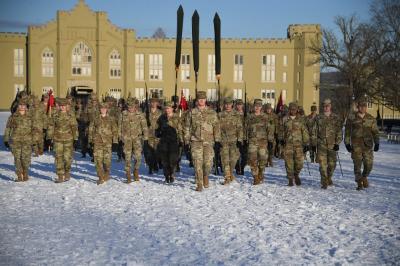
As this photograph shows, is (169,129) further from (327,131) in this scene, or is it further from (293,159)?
(327,131)

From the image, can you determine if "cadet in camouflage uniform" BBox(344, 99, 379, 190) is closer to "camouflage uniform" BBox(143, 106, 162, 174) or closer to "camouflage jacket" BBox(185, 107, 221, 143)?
"camouflage jacket" BBox(185, 107, 221, 143)

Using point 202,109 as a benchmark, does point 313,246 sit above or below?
below

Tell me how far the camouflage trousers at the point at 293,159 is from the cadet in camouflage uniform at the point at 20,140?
5.82 metres

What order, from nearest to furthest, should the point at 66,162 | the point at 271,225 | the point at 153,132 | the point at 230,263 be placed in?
the point at 230,263 < the point at 271,225 < the point at 66,162 < the point at 153,132

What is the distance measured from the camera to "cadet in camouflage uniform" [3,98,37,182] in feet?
33.2

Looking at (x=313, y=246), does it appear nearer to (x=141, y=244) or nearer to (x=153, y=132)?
(x=141, y=244)

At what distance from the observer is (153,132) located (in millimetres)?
11539

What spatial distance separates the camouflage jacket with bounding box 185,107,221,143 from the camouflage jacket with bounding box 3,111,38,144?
377 centimetres

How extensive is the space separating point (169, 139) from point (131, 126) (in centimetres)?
98

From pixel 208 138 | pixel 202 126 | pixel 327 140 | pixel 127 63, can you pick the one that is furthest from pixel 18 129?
pixel 127 63

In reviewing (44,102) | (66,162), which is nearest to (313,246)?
(66,162)

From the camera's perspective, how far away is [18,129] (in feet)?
33.4

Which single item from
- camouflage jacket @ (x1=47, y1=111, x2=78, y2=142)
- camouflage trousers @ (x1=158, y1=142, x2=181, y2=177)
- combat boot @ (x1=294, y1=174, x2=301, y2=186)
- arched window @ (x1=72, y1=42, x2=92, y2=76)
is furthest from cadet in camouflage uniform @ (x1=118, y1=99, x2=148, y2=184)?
arched window @ (x1=72, y1=42, x2=92, y2=76)

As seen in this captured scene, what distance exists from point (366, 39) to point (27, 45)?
3645 centimetres
